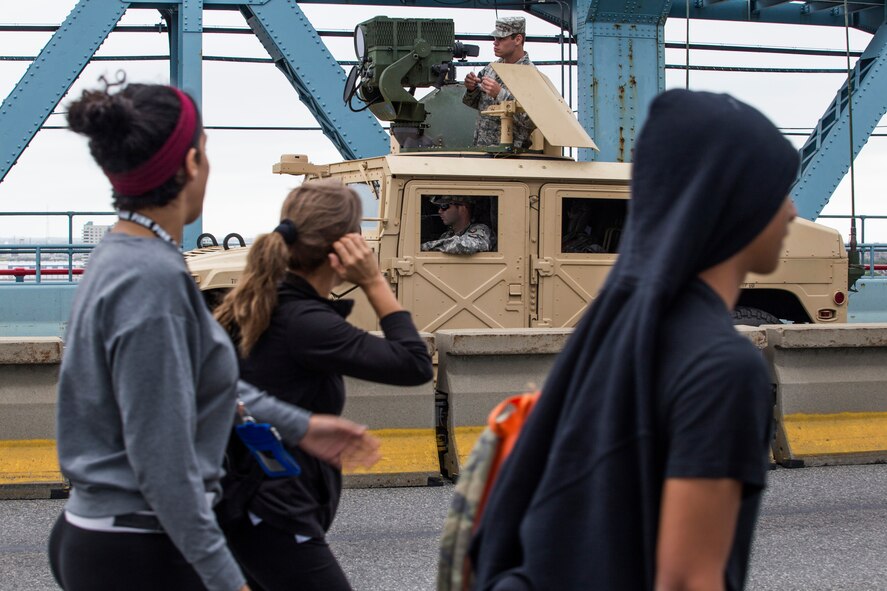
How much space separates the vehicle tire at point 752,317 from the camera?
9492 mm

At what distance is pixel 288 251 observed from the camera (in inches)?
120

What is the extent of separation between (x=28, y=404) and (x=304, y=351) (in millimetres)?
4592

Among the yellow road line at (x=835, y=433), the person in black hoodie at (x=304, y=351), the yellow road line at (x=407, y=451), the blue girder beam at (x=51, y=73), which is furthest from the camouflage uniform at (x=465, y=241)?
the blue girder beam at (x=51, y=73)

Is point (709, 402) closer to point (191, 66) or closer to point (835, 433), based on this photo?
point (835, 433)

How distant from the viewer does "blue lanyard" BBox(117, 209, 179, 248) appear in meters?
2.21

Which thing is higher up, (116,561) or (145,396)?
(145,396)

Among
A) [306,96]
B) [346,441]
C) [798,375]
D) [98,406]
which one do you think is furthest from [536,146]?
[98,406]

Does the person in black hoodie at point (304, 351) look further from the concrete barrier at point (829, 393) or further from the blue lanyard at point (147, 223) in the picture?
the concrete barrier at point (829, 393)

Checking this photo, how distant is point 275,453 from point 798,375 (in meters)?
5.86

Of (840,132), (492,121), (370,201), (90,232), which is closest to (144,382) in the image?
(370,201)

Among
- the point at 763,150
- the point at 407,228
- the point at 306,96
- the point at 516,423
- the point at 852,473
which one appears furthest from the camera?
the point at 306,96

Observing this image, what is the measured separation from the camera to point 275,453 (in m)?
2.66

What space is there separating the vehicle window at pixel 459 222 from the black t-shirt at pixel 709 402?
7.06m

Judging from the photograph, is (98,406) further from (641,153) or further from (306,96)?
(306,96)
